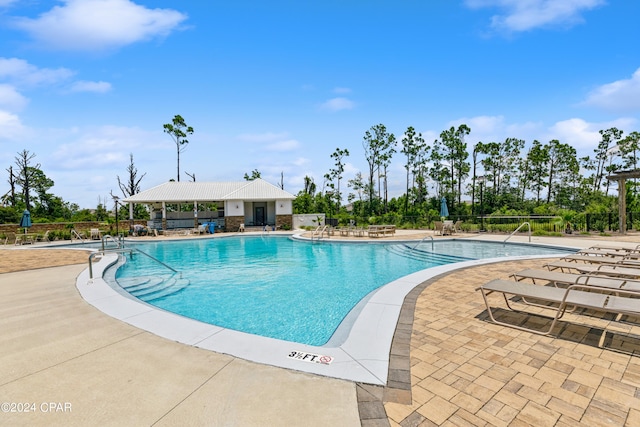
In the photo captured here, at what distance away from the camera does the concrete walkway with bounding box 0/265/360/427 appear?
7.15 feet

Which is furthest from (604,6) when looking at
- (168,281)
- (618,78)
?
(168,281)

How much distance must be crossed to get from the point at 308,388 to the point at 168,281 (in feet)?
23.2

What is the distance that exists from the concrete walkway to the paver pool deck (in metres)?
0.01

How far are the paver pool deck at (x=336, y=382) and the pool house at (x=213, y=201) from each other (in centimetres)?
2010

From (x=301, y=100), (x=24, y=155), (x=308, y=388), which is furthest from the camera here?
(x=24, y=155)

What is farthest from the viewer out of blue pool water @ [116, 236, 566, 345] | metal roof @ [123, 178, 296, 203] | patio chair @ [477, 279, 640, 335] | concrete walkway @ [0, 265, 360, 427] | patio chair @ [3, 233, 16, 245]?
metal roof @ [123, 178, 296, 203]

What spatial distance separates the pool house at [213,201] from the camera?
23391mm

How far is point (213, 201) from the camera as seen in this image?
2384cm

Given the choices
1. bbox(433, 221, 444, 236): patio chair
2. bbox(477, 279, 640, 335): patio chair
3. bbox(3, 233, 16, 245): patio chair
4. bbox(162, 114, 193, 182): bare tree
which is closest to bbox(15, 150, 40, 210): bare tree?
bbox(162, 114, 193, 182): bare tree

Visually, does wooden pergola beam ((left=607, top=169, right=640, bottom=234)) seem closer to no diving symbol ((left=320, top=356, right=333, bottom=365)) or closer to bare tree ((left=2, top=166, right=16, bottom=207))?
no diving symbol ((left=320, top=356, right=333, bottom=365))

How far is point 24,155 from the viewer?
3250 centimetres

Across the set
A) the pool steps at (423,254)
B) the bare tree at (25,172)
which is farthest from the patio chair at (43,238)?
the pool steps at (423,254)

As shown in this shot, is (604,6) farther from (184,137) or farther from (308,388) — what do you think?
(184,137)

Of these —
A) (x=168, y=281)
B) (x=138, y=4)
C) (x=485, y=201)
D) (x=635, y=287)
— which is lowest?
(x=168, y=281)
